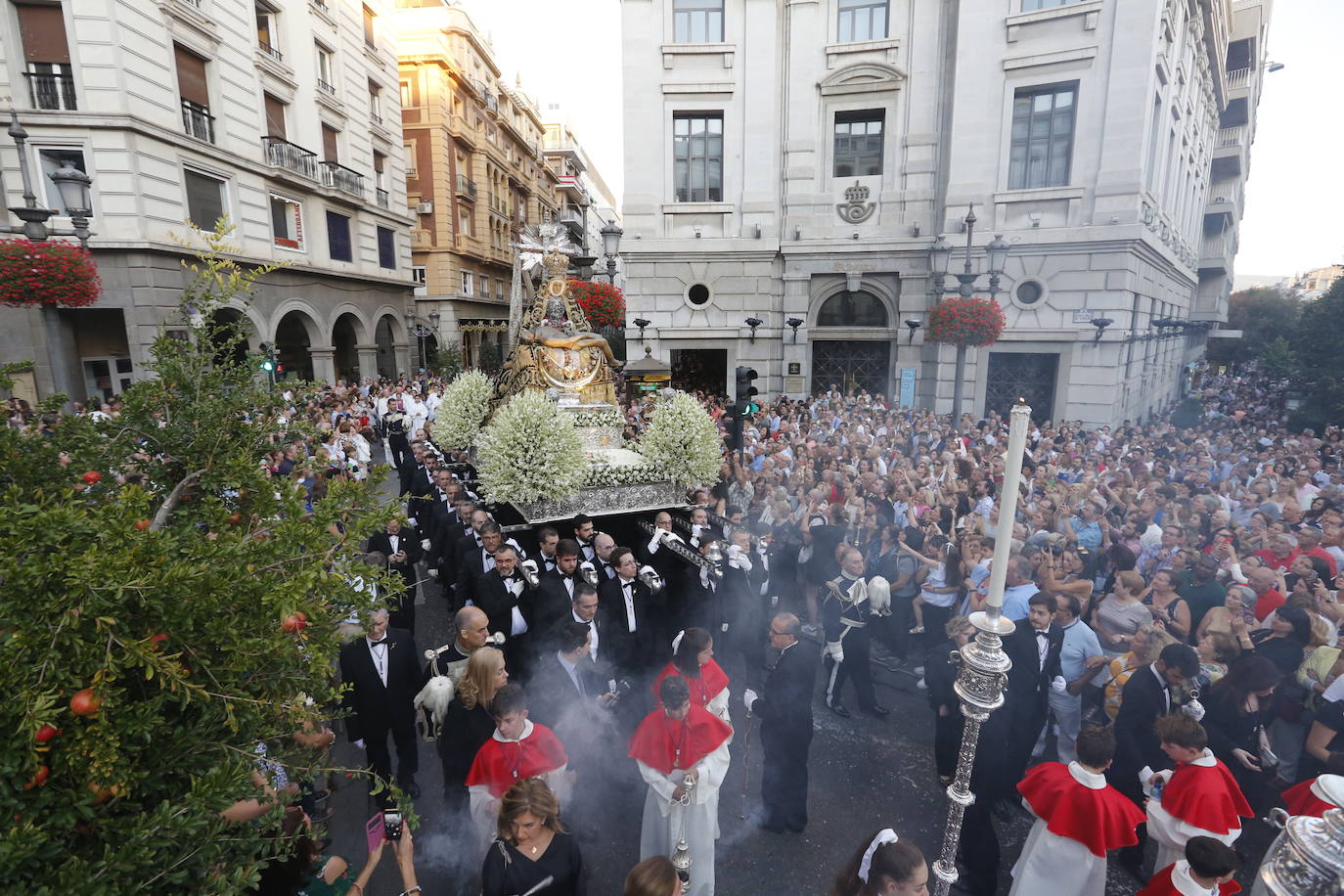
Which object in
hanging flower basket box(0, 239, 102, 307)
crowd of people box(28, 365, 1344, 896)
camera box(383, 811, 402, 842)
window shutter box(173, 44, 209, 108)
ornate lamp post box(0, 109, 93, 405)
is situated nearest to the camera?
camera box(383, 811, 402, 842)

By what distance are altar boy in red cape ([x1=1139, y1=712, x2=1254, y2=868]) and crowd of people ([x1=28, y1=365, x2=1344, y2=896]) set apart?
15 millimetres

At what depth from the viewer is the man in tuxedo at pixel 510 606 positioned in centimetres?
610

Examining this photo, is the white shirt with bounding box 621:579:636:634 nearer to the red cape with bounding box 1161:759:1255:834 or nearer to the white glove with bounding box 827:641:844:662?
the white glove with bounding box 827:641:844:662

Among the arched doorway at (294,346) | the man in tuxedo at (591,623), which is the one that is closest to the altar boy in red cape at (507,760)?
the man in tuxedo at (591,623)

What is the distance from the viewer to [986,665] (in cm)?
265

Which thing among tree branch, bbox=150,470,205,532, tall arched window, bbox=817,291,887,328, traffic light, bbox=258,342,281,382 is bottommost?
tree branch, bbox=150,470,205,532

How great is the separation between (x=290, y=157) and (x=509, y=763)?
24856 mm

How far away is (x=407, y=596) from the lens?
735 cm

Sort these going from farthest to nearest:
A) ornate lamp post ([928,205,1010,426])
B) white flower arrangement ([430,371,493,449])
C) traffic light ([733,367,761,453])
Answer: ornate lamp post ([928,205,1010,426]) < white flower arrangement ([430,371,493,449]) < traffic light ([733,367,761,453])

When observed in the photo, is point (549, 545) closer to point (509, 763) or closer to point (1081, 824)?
point (509, 763)

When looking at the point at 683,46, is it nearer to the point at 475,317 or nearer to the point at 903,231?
the point at 903,231

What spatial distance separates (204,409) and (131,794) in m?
1.77

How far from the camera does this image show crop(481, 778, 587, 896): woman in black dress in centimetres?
303

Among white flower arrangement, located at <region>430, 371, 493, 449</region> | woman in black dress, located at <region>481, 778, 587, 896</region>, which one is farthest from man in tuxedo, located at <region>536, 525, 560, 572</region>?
white flower arrangement, located at <region>430, 371, 493, 449</region>
